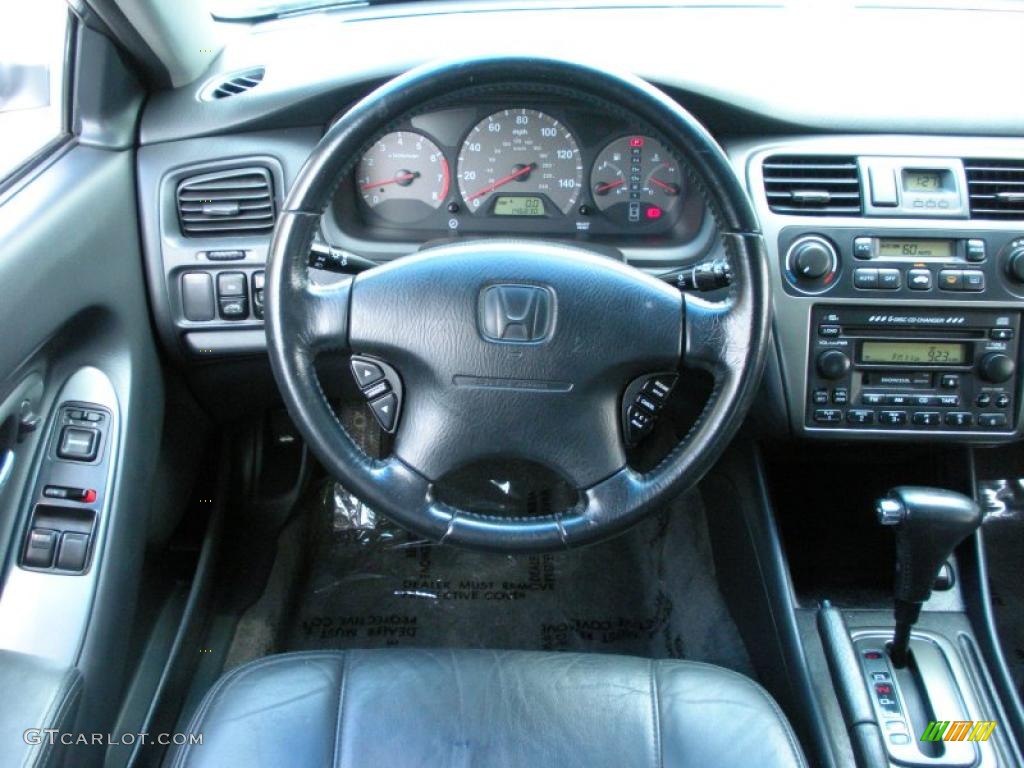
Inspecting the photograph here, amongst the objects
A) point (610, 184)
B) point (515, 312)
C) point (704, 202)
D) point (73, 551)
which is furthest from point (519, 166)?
point (73, 551)

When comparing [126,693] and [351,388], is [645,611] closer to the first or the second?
[351,388]

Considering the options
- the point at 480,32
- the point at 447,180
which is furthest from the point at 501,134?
the point at 480,32

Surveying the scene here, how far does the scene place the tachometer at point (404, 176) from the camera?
158cm

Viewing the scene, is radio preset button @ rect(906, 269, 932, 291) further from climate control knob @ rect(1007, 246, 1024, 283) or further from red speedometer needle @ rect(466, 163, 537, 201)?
red speedometer needle @ rect(466, 163, 537, 201)

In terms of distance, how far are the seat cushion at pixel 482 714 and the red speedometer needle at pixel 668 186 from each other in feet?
2.51

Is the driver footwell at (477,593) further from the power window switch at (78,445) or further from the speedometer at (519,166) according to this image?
the speedometer at (519,166)

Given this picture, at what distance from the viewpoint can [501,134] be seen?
1.56 metres

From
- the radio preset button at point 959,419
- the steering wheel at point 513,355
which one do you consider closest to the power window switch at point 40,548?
the steering wheel at point 513,355

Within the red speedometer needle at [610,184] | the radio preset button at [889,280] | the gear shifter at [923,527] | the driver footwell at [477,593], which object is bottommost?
the driver footwell at [477,593]

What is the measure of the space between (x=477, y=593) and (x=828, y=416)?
3.10 feet

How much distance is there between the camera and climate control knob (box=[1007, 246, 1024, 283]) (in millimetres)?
1461

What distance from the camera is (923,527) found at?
133cm

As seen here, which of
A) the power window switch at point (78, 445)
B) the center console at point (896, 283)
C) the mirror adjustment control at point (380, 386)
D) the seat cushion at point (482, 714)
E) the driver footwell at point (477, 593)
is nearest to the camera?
the seat cushion at point (482, 714)

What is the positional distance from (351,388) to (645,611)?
0.85 m
